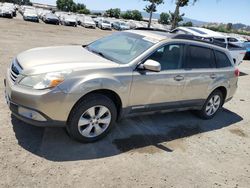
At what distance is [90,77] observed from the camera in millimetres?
4074

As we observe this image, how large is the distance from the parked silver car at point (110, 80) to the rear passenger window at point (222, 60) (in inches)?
0.9

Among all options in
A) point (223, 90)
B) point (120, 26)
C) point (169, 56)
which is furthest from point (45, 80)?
point (120, 26)

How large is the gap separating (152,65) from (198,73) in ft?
4.60

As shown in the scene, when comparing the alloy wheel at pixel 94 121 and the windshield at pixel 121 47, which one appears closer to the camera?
the alloy wheel at pixel 94 121

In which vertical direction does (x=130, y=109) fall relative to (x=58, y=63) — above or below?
below

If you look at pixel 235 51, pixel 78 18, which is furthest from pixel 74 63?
pixel 78 18

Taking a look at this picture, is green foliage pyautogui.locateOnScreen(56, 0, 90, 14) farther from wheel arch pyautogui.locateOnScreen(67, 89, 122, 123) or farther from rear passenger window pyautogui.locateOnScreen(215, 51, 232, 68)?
wheel arch pyautogui.locateOnScreen(67, 89, 122, 123)

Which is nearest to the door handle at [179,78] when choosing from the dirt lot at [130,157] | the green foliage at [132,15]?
the dirt lot at [130,157]

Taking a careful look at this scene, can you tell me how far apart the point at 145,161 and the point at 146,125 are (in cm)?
128

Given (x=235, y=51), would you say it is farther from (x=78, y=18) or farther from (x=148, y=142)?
(x=78, y=18)

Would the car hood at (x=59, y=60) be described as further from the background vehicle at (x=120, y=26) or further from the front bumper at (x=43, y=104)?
the background vehicle at (x=120, y=26)

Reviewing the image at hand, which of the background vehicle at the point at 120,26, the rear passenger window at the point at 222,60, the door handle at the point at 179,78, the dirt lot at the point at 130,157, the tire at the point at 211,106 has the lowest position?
the background vehicle at the point at 120,26

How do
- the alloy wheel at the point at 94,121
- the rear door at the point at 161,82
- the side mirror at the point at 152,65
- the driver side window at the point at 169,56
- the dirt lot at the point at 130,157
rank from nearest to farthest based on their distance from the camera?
the dirt lot at the point at 130,157
the alloy wheel at the point at 94,121
the side mirror at the point at 152,65
the rear door at the point at 161,82
the driver side window at the point at 169,56

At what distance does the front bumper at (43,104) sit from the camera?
3.81 m
